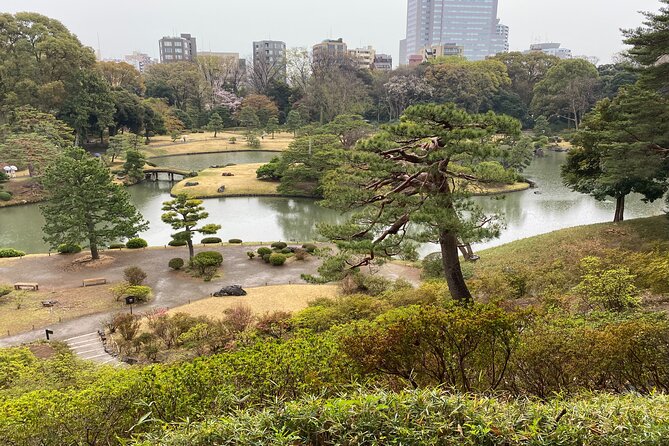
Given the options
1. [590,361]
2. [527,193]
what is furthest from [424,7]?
[590,361]

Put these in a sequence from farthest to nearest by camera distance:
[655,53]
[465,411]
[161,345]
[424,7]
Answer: [424,7] → [655,53] → [161,345] → [465,411]

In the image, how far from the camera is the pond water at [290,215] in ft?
75.3

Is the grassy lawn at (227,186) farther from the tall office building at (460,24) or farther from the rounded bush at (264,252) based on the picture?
the tall office building at (460,24)

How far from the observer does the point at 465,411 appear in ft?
10.0

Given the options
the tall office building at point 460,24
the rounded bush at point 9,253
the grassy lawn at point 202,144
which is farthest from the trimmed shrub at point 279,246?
the tall office building at point 460,24

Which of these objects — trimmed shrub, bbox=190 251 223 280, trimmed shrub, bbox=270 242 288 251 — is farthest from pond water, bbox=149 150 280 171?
trimmed shrub, bbox=190 251 223 280

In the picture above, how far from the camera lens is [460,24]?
147 m

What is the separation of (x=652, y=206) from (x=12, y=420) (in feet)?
93.2

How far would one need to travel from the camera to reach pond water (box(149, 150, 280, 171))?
40.7 m

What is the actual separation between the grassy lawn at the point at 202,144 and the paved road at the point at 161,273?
26778 millimetres

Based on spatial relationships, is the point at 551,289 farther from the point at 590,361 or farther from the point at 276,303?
A: the point at 276,303

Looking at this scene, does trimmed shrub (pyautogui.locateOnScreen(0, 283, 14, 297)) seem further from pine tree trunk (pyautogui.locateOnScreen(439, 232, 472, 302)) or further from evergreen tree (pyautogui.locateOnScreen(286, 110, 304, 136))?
evergreen tree (pyautogui.locateOnScreen(286, 110, 304, 136))

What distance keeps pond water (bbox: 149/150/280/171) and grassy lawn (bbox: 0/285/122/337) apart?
79.5ft

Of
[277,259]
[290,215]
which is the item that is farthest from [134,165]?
[277,259]
